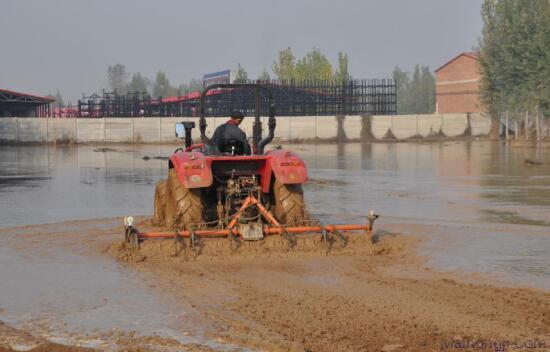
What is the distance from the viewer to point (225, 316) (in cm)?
720

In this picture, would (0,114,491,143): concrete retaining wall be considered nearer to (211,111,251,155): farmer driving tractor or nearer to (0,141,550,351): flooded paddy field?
(0,141,550,351): flooded paddy field

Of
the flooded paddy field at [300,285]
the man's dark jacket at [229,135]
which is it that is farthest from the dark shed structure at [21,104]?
the man's dark jacket at [229,135]

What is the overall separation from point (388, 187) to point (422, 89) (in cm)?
12673

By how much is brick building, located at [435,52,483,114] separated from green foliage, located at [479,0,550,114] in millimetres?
19717

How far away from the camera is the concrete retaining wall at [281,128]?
162 feet

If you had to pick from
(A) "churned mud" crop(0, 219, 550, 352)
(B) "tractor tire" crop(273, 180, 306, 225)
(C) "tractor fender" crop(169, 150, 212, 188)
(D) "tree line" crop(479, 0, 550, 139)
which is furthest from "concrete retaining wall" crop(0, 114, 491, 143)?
(A) "churned mud" crop(0, 219, 550, 352)

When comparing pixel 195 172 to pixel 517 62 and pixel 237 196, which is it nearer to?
pixel 237 196

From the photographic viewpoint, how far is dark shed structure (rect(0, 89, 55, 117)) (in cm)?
5775

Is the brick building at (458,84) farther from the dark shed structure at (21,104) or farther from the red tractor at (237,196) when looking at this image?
the red tractor at (237,196)

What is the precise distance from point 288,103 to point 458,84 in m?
26.0

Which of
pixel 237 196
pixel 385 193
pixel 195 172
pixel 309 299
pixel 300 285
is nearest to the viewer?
pixel 309 299

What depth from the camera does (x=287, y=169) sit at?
10539mm

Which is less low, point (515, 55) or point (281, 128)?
point (515, 55)

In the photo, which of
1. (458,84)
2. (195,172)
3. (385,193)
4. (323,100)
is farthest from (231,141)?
(458,84)
